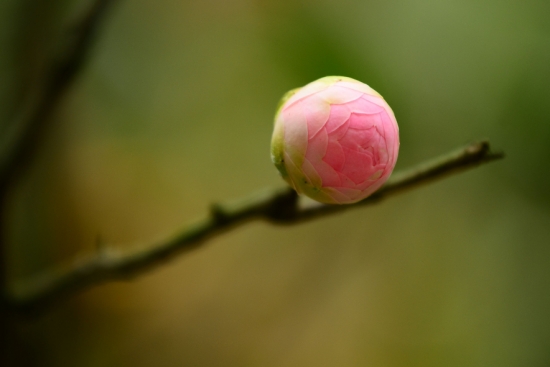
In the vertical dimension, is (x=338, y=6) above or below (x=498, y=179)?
above

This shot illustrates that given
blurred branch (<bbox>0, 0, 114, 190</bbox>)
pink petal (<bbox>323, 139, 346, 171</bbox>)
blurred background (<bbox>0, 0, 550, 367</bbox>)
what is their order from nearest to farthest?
pink petal (<bbox>323, 139, 346, 171</bbox>) < blurred branch (<bbox>0, 0, 114, 190</bbox>) < blurred background (<bbox>0, 0, 550, 367</bbox>)

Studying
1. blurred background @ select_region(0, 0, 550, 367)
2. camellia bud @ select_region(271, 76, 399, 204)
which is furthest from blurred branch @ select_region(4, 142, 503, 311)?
blurred background @ select_region(0, 0, 550, 367)

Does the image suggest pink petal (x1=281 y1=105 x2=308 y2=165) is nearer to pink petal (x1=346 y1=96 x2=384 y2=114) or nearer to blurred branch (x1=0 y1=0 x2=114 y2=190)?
pink petal (x1=346 y1=96 x2=384 y2=114)

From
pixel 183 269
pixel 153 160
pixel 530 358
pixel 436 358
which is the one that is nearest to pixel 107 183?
pixel 153 160

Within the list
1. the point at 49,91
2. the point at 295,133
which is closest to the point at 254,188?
the point at 49,91

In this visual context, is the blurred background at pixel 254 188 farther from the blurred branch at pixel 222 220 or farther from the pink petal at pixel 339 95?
the pink petal at pixel 339 95

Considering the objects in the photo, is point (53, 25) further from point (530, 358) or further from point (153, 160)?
point (530, 358)
